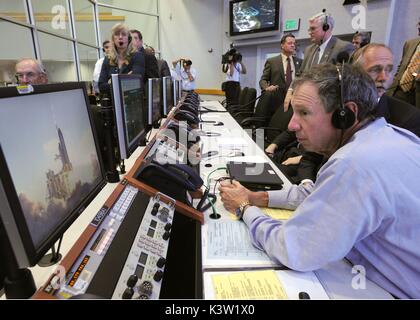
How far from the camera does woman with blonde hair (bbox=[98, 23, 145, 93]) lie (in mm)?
2131

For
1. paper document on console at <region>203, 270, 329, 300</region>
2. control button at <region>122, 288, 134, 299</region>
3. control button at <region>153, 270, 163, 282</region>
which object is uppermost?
control button at <region>122, 288, 134, 299</region>

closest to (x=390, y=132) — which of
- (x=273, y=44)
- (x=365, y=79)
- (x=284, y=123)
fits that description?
(x=365, y=79)

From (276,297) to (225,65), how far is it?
18.0ft

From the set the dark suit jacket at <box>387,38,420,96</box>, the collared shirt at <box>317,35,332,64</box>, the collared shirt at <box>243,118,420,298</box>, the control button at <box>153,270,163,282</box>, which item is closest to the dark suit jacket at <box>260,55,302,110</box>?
the collared shirt at <box>317,35,332,64</box>

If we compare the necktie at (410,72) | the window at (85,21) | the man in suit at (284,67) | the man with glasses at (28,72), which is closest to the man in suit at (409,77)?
the necktie at (410,72)

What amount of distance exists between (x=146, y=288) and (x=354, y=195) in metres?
0.50

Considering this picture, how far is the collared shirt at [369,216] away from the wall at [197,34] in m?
6.70

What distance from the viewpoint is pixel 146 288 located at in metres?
0.60

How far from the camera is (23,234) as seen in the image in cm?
45

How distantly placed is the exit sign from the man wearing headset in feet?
16.1

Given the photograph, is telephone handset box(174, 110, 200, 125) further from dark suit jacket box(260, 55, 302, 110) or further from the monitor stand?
the monitor stand

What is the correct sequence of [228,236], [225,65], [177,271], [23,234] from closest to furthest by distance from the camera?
[23,234]
[228,236]
[177,271]
[225,65]

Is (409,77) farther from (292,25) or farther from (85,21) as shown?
(85,21)
